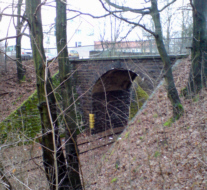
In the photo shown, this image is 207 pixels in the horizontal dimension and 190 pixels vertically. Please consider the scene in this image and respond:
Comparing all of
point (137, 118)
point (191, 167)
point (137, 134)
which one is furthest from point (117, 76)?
point (191, 167)

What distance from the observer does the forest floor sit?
4.42 m

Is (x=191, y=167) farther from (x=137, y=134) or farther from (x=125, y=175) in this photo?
(x=137, y=134)

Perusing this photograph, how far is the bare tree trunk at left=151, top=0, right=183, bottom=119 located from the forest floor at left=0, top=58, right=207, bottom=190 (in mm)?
250

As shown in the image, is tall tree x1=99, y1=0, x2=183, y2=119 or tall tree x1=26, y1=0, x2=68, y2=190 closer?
tall tree x1=26, y1=0, x2=68, y2=190

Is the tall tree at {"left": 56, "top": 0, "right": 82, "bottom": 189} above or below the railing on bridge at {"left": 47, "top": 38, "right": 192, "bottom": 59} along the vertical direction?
below

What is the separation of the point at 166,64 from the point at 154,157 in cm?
250

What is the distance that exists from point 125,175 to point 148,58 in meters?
5.90

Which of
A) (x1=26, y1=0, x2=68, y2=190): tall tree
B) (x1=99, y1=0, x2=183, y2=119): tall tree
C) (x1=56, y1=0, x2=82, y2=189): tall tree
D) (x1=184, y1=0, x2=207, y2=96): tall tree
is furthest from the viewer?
(x1=184, y1=0, x2=207, y2=96): tall tree

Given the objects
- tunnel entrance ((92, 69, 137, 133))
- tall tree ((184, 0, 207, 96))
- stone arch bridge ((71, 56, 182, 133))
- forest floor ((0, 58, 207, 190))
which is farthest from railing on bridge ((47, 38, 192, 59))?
tall tree ((184, 0, 207, 96))

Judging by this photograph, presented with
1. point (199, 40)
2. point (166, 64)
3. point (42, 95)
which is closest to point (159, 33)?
point (166, 64)

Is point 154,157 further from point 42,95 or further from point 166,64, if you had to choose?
point 42,95

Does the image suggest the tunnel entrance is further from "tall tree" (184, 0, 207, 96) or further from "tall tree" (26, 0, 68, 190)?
"tall tree" (26, 0, 68, 190)

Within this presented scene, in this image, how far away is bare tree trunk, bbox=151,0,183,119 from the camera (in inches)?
240

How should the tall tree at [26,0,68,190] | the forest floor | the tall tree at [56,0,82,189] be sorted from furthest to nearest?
the tall tree at [56,0,82,189] → the tall tree at [26,0,68,190] → the forest floor
